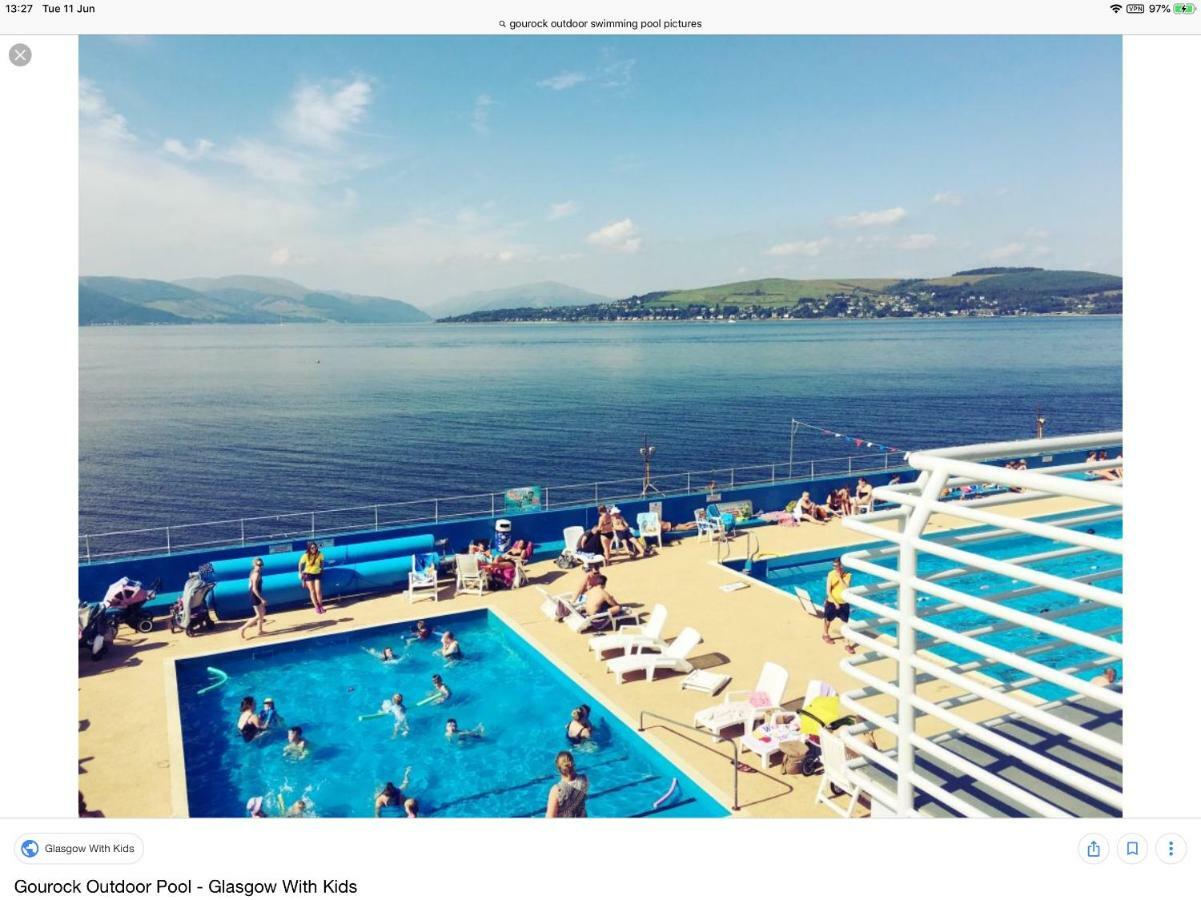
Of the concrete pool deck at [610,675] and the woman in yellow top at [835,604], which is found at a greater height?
the woman in yellow top at [835,604]

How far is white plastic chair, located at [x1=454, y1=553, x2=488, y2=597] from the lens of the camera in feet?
49.2

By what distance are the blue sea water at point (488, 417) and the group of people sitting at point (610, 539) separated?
2363 cm

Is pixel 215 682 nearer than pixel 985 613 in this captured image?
No

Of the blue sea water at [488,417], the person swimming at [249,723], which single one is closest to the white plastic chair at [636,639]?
the person swimming at [249,723]

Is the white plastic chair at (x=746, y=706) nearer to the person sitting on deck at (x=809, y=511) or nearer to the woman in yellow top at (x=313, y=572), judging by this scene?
the woman in yellow top at (x=313, y=572)

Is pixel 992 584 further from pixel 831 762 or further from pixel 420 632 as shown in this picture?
pixel 420 632

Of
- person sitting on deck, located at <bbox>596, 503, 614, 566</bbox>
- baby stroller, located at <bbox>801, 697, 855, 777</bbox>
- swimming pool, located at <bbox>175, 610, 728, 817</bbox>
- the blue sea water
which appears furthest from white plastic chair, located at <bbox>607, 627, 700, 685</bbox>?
the blue sea water

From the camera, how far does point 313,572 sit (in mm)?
13867

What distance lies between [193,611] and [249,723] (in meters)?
3.64

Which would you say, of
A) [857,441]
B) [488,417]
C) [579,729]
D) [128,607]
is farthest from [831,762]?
[488,417]

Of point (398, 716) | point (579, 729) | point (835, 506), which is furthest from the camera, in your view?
point (835, 506)

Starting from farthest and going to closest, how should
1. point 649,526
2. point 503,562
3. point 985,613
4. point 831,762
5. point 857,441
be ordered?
point 857,441, point 649,526, point 503,562, point 831,762, point 985,613

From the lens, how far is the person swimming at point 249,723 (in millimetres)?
10164

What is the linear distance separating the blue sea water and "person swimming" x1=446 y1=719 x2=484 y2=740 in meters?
28.9
